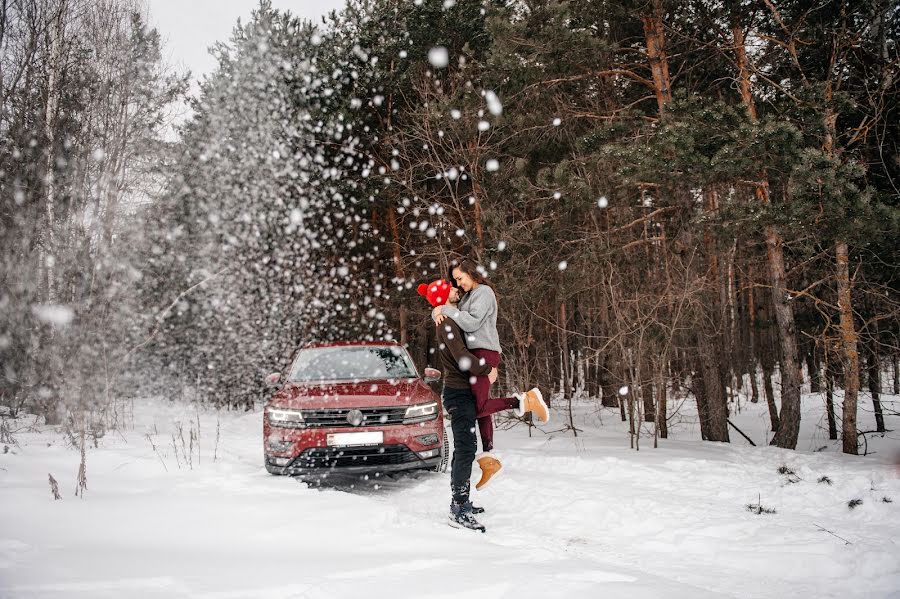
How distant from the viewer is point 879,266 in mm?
7961

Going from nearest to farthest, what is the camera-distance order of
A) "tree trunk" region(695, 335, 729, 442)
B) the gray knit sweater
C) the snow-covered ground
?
1. the snow-covered ground
2. the gray knit sweater
3. "tree trunk" region(695, 335, 729, 442)

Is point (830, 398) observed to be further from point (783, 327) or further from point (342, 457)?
point (342, 457)

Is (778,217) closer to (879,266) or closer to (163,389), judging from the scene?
(879,266)

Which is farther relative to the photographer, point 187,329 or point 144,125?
point 187,329

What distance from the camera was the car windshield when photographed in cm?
600

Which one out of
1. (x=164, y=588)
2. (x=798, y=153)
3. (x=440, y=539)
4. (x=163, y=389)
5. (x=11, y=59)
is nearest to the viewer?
(x=164, y=588)

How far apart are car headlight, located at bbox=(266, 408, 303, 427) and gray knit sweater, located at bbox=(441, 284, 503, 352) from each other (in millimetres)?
2055

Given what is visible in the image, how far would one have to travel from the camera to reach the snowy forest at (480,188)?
24.0ft

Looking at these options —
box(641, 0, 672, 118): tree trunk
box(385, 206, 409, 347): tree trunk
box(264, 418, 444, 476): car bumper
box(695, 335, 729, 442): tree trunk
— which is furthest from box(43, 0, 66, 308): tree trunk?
box(695, 335, 729, 442): tree trunk

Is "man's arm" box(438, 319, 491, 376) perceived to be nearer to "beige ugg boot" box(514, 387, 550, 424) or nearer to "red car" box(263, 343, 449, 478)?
"beige ugg boot" box(514, 387, 550, 424)

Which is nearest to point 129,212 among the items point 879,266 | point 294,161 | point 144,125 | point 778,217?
point 144,125

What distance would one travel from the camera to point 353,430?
4.93 m

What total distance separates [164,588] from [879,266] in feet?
33.2

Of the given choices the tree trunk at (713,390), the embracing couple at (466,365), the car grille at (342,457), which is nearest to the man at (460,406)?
the embracing couple at (466,365)
